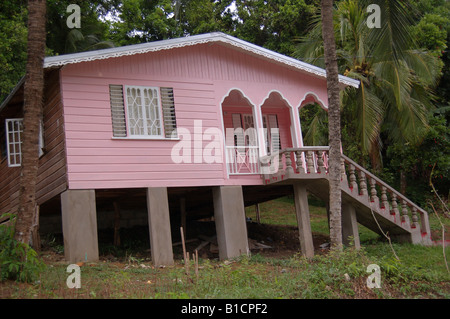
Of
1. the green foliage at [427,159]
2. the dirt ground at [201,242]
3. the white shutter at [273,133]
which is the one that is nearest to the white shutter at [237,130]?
the white shutter at [273,133]

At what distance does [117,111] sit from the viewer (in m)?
14.1

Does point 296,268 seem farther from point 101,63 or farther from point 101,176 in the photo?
point 101,63

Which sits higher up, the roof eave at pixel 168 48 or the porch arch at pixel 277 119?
the roof eave at pixel 168 48

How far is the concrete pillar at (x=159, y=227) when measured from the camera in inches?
551

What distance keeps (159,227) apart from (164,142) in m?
2.26

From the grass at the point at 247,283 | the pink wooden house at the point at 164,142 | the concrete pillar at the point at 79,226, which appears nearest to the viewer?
the grass at the point at 247,283

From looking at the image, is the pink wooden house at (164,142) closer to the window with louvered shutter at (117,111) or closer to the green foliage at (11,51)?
the window with louvered shutter at (117,111)

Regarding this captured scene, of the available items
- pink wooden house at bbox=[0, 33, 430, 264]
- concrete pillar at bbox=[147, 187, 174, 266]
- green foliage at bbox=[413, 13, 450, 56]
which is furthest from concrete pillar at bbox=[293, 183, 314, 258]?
green foliage at bbox=[413, 13, 450, 56]

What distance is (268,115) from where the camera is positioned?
19078mm

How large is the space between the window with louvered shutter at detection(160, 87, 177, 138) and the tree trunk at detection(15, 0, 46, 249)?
428cm

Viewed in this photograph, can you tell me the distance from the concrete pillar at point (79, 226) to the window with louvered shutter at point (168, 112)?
267cm

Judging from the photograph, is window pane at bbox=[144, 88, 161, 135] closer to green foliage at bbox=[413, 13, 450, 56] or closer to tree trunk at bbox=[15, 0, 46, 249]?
tree trunk at bbox=[15, 0, 46, 249]

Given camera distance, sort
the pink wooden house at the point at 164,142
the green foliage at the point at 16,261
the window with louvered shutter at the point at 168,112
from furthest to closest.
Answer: the window with louvered shutter at the point at 168,112, the pink wooden house at the point at 164,142, the green foliage at the point at 16,261
